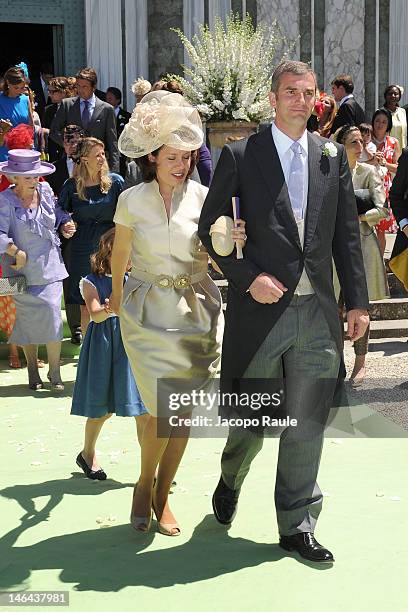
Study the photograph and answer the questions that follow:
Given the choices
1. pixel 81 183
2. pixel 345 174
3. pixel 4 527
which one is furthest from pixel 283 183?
pixel 81 183

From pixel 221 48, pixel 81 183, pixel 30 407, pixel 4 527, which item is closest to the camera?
pixel 4 527

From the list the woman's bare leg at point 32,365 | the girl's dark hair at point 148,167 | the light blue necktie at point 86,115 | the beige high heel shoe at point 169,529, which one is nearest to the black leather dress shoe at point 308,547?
the beige high heel shoe at point 169,529

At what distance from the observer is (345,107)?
40.0 feet

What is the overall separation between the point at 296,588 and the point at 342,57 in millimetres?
12283

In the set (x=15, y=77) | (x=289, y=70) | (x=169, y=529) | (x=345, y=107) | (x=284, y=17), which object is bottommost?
(x=169, y=529)

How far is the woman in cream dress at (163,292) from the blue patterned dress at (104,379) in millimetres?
874

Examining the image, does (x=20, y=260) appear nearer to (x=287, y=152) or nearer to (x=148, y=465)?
(x=148, y=465)

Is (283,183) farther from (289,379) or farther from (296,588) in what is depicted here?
(296,588)

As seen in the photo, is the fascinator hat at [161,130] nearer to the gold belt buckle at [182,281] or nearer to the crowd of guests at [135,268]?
the crowd of guests at [135,268]

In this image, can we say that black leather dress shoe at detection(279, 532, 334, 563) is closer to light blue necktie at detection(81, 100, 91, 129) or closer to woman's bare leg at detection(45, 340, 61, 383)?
woman's bare leg at detection(45, 340, 61, 383)

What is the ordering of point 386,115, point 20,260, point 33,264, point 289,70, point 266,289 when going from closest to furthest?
1. point 266,289
2. point 289,70
3. point 20,260
4. point 33,264
5. point 386,115

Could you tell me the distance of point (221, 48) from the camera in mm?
11758

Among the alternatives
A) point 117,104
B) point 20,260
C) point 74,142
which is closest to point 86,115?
point 74,142

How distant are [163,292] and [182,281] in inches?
3.7
